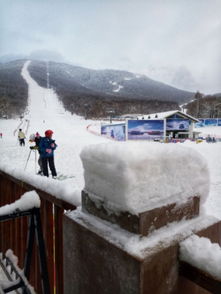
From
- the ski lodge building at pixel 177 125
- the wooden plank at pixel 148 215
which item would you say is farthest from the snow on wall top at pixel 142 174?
the ski lodge building at pixel 177 125

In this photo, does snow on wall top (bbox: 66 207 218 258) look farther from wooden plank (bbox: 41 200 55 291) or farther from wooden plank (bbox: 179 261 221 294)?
wooden plank (bbox: 41 200 55 291)

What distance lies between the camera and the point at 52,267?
1524mm

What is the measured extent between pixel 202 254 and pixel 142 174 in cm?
30

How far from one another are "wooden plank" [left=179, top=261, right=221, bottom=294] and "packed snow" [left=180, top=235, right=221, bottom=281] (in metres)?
0.02

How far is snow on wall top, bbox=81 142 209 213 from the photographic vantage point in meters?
0.65

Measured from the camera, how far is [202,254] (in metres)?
0.65

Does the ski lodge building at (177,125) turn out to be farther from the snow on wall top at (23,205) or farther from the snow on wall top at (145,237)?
the snow on wall top at (145,237)

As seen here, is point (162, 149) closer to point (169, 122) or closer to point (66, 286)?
point (66, 286)

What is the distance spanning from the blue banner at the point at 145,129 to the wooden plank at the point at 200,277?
22.8 metres

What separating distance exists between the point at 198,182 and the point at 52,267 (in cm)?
124

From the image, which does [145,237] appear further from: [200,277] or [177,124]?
[177,124]

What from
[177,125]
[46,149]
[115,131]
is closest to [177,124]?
[177,125]

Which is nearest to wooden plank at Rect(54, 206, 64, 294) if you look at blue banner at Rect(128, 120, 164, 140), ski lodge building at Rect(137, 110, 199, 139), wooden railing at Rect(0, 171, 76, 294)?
wooden railing at Rect(0, 171, 76, 294)

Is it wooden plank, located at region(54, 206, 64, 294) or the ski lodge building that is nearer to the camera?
wooden plank, located at region(54, 206, 64, 294)
